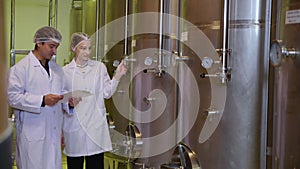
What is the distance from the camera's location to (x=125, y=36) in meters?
2.60

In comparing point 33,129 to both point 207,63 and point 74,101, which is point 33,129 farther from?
point 207,63

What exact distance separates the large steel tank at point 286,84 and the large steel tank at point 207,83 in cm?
11

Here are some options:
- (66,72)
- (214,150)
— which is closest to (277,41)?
(214,150)

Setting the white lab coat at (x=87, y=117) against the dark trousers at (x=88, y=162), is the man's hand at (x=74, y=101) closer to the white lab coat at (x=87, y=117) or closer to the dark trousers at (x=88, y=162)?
the white lab coat at (x=87, y=117)

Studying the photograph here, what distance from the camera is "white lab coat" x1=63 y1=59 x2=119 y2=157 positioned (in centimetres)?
256

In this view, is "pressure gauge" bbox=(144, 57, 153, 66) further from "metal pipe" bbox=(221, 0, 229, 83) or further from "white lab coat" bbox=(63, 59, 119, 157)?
"metal pipe" bbox=(221, 0, 229, 83)

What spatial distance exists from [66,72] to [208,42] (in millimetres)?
1214

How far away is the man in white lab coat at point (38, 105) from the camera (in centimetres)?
225

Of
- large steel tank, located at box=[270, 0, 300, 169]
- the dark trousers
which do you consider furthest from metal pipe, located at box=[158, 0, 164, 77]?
the dark trousers

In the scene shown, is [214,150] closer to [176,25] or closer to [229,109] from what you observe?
[229,109]

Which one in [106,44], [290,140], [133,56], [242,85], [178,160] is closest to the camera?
[290,140]

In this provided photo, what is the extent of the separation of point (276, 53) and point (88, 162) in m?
1.60

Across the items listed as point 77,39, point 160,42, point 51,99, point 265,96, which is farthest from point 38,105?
point 265,96

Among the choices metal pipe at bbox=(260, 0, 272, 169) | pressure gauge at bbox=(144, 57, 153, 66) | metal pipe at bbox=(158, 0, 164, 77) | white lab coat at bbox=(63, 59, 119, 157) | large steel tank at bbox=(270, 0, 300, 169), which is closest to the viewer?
large steel tank at bbox=(270, 0, 300, 169)
